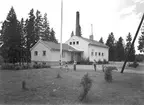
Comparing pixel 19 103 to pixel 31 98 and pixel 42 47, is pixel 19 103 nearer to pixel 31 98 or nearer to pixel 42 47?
pixel 31 98

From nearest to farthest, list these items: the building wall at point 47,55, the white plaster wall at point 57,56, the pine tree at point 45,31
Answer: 1. the building wall at point 47,55
2. the white plaster wall at point 57,56
3. the pine tree at point 45,31

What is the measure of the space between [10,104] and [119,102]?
3.86 metres

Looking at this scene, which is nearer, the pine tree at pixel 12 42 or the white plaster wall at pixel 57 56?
the pine tree at pixel 12 42

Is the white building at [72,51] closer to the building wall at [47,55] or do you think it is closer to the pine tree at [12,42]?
the building wall at [47,55]

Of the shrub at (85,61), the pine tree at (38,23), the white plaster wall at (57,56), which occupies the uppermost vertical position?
the pine tree at (38,23)

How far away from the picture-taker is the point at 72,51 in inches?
1154

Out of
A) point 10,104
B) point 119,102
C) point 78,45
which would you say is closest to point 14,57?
point 78,45

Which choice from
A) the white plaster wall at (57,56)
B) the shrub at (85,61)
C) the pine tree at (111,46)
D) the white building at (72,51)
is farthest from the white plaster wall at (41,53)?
the pine tree at (111,46)

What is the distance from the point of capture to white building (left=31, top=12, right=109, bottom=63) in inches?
1012

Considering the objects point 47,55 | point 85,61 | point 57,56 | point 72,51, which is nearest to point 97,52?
point 85,61

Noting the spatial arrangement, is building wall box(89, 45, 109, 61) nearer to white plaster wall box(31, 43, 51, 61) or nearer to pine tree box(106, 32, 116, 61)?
white plaster wall box(31, 43, 51, 61)

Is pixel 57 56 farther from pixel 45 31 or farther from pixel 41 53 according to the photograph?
pixel 45 31

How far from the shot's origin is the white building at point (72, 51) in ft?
84.3

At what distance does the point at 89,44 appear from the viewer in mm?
30672
